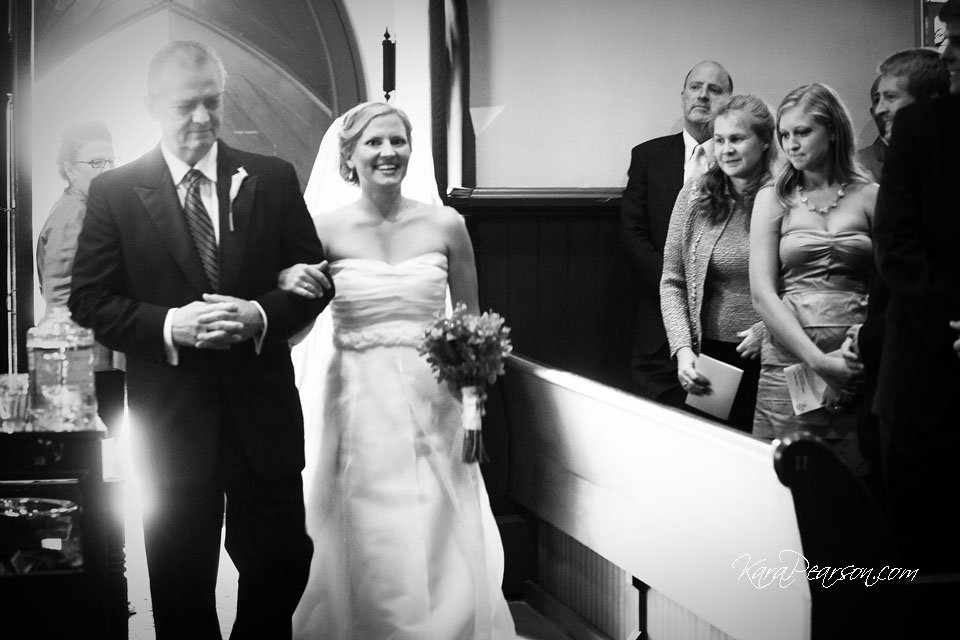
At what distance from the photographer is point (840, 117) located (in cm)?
347

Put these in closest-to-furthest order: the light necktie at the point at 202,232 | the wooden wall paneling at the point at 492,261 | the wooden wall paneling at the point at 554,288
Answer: the light necktie at the point at 202,232
the wooden wall paneling at the point at 492,261
the wooden wall paneling at the point at 554,288

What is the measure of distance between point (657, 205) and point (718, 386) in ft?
3.53

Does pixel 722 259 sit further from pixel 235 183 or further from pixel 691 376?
pixel 235 183

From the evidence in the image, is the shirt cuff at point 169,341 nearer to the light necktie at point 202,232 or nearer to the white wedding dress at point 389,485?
the light necktie at point 202,232

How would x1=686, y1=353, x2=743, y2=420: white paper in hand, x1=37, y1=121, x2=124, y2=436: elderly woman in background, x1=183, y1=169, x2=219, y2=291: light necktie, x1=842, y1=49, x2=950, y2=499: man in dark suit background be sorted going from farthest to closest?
x1=37, y1=121, x2=124, y2=436: elderly woman in background, x1=686, y1=353, x2=743, y2=420: white paper in hand, x1=183, y1=169, x2=219, y2=291: light necktie, x1=842, y1=49, x2=950, y2=499: man in dark suit background

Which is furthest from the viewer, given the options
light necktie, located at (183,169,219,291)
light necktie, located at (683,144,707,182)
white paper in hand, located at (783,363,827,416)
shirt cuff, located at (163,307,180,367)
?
light necktie, located at (683,144,707,182)

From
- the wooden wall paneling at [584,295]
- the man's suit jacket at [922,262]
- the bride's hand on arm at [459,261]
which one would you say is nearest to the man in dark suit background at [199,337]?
the bride's hand on arm at [459,261]

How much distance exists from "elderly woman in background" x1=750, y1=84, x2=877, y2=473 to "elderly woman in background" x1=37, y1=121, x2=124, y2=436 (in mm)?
2510

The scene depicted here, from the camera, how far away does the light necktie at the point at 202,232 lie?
3342 mm

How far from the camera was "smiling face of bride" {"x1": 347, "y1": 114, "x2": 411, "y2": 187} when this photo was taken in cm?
386

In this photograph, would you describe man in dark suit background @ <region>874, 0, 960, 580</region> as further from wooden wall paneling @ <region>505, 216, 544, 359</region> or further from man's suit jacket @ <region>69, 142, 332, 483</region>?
wooden wall paneling @ <region>505, 216, 544, 359</region>

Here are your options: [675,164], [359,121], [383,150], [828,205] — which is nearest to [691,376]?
[828,205]

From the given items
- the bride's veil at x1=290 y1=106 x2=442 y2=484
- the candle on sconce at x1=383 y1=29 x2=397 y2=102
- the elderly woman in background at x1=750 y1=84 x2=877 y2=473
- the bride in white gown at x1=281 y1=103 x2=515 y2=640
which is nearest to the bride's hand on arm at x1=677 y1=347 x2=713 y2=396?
the elderly woman in background at x1=750 y1=84 x2=877 y2=473
